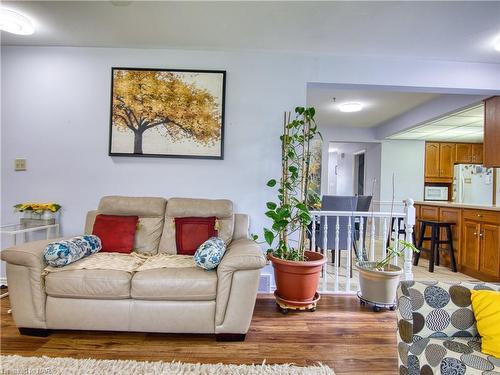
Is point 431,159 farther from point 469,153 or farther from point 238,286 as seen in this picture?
point 238,286

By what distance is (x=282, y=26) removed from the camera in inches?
93.1

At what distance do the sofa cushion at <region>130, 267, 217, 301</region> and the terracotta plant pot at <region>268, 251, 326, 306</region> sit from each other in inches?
27.3

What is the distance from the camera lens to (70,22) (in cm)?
240

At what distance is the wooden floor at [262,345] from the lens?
175cm

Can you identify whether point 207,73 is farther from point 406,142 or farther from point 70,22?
point 406,142

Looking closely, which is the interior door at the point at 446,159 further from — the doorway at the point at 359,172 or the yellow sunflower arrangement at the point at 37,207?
the yellow sunflower arrangement at the point at 37,207

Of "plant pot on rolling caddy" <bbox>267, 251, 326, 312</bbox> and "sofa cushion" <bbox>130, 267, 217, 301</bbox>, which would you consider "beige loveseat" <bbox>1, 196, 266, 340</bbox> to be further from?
"plant pot on rolling caddy" <bbox>267, 251, 326, 312</bbox>

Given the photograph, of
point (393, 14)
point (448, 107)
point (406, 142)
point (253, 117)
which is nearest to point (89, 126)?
point (253, 117)

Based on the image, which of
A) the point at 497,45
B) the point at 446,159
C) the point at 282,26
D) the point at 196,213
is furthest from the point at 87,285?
the point at 446,159

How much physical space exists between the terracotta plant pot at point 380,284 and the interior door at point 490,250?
63.5 inches

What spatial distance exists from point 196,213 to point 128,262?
0.67 metres

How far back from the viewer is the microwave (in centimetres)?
566

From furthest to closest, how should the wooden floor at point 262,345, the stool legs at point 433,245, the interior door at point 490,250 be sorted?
the stool legs at point 433,245
the interior door at point 490,250
the wooden floor at point 262,345

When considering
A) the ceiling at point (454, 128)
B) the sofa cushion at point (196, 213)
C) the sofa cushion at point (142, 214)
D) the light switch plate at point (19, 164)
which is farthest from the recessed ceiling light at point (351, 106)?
the light switch plate at point (19, 164)
